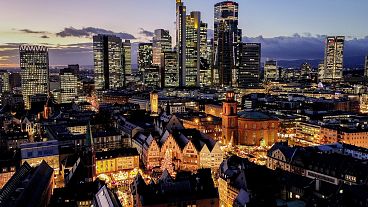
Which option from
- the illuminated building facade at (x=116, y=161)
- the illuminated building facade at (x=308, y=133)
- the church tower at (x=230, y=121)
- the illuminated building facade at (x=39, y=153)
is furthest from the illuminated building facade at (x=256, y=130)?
the illuminated building facade at (x=39, y=153)

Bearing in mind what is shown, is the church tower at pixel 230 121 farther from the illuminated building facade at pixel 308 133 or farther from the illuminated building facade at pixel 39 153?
the illuminated building facade at pixel 39 153

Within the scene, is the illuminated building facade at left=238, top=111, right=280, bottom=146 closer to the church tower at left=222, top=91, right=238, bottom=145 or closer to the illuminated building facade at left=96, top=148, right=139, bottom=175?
the church tower at left=222, top=91, right=238, bottom=145

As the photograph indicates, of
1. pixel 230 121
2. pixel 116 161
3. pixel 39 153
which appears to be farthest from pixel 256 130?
Answer: pixel 39 153

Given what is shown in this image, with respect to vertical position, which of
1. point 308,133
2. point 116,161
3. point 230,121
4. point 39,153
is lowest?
point 116,161

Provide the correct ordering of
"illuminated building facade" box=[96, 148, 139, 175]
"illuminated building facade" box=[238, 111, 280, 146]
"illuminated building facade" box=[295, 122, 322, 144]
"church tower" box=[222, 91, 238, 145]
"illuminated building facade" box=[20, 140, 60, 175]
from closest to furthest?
"illuminated building facade" box=[96, 148, 139, 175], "illuminated building facade" box=[20, 140, 60, 175], "church tower" box=[222, 91, 238, 145], "illuminated building facade" box=[238, 111, 280, 146], "illuminated building facade" box=[295, 122, 322, 144]

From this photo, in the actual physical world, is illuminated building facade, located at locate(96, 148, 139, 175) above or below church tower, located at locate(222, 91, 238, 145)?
below

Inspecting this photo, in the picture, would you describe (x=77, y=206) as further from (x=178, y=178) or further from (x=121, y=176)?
(x=121, y=176)

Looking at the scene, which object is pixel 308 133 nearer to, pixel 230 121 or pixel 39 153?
pixel 230 121

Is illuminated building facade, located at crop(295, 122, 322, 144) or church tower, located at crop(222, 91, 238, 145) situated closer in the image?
church tower, located at crop(222, 91, 238, 145)

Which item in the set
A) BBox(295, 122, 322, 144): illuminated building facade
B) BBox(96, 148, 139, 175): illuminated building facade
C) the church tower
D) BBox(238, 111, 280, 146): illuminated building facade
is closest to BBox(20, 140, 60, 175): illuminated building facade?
BBox(96, 148, 139, 175): illuminated building facade

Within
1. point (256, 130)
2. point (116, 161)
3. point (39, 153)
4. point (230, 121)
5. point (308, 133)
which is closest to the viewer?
point (39, 153)
